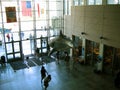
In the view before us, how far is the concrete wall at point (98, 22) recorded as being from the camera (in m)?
12.5

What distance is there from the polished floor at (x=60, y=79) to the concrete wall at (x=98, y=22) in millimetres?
3119

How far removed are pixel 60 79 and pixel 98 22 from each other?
19.7 ft

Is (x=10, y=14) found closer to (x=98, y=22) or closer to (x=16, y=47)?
(x=16, y=47)

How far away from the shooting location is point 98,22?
14.1 m

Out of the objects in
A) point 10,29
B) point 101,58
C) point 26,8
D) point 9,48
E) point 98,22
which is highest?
point 26,8

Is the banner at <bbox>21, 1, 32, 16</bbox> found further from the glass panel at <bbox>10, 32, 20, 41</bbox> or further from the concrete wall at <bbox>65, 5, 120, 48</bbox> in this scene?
the concrete wall at <bbox>65, 5, 120, 48</bbox>

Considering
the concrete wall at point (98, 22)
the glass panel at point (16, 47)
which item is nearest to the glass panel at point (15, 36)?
the glass panel at point (16, 47)

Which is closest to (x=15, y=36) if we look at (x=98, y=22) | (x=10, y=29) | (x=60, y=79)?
(x=10, y=29)

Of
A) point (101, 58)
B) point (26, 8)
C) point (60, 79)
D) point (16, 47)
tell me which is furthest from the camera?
point (16, 47)

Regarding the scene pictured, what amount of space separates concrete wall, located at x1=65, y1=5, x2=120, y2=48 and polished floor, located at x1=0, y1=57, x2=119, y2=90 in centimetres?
312

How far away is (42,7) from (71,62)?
7468 millimetres

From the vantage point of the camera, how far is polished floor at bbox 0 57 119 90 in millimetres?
12365

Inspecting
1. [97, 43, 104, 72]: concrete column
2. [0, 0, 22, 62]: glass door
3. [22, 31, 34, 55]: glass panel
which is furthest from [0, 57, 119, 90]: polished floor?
[22, 31, 34, 55]: glass panel

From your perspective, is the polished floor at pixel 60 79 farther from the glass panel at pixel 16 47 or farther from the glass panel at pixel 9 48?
the glass panel at pixel 16 47
